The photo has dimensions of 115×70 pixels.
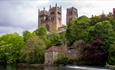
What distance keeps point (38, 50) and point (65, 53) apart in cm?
664

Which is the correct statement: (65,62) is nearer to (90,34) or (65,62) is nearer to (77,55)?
(77,55)

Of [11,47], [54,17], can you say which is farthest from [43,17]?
[11,47]

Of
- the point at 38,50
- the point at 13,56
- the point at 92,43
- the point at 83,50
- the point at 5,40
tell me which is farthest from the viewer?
the point at 5,40

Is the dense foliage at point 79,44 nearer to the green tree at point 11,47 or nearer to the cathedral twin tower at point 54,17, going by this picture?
the green tree at point 11,47

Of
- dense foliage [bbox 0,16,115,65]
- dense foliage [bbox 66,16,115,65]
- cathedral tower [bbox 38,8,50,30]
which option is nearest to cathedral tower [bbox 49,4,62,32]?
cathedral tower [bbox 38,8,50,30]

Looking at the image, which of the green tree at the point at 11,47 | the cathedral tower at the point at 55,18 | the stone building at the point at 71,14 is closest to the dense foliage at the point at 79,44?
the green tree at the point at 11,47

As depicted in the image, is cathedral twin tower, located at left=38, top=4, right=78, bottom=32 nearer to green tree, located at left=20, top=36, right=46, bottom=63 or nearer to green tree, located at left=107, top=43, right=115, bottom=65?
green tree, located at left=20, top=36, right=46, bottom=63

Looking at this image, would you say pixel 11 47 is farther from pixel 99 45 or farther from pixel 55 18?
pixel 55 18

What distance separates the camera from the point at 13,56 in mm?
72188

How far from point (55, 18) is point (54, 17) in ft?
2.84

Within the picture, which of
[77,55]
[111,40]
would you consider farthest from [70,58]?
[111,40]

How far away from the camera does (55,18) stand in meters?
128

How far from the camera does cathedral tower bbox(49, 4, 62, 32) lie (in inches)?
5015

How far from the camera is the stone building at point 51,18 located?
419ft
